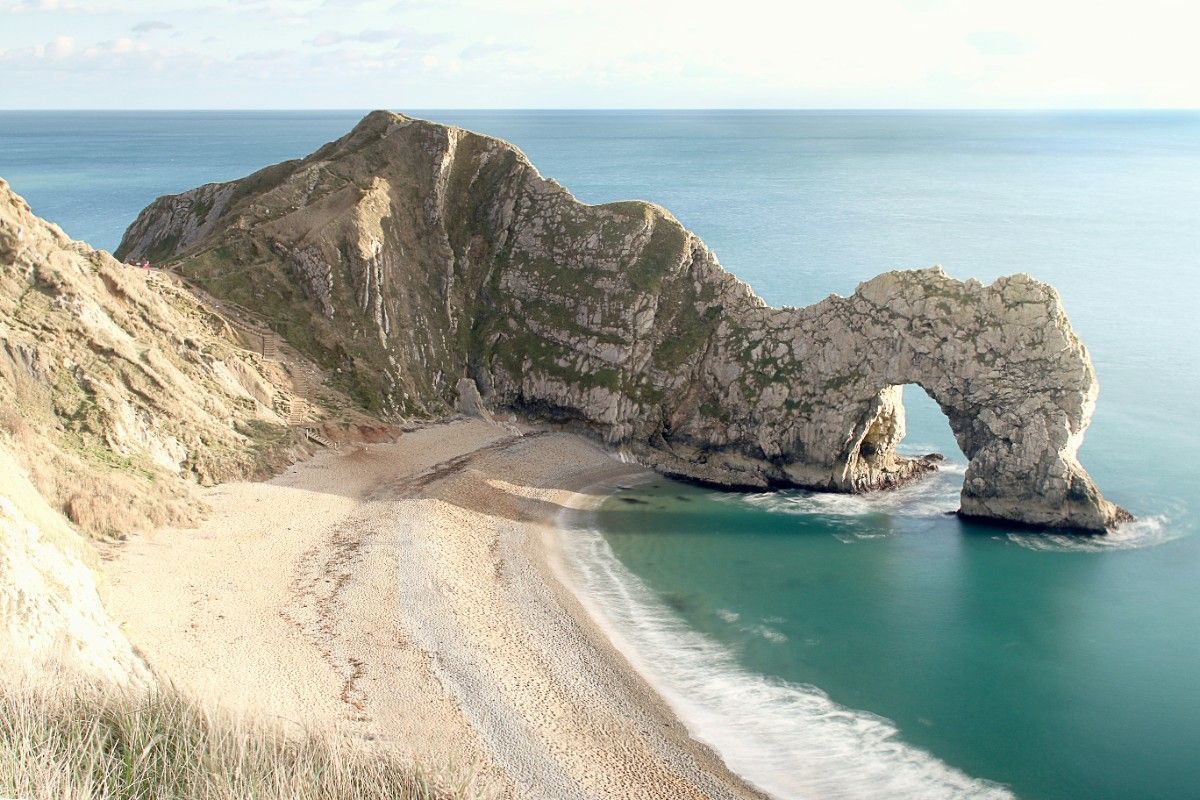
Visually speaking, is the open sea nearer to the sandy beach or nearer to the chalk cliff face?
the sandy beach

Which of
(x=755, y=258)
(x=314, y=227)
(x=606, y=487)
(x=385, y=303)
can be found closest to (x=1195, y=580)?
(x=606, y=487)

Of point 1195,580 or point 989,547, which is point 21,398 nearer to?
point 989,547

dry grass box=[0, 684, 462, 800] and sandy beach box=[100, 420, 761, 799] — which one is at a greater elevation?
dry grass box=[0, 684, 462, 800]

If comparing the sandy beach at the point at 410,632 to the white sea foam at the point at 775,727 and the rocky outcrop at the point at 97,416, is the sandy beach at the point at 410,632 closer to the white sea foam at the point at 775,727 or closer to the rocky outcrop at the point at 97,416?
the white sea foam at the point at 775,727

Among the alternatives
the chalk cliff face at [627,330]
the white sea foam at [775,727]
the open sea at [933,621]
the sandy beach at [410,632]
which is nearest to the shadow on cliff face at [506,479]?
the sandy beach at [410,632]

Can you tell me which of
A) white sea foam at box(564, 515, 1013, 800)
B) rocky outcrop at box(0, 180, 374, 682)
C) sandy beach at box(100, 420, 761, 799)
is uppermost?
rocky outcrop at box(0, 180, 374, 682)

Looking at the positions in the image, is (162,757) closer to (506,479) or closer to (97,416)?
(97,416)

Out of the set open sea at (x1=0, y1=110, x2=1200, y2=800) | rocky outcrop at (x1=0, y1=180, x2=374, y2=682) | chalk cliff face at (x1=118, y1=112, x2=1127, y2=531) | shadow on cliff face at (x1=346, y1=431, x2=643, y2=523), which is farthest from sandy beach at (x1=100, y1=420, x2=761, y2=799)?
chalk cliff face at (x1=118, y1=112, x2=1127, y2=531)
